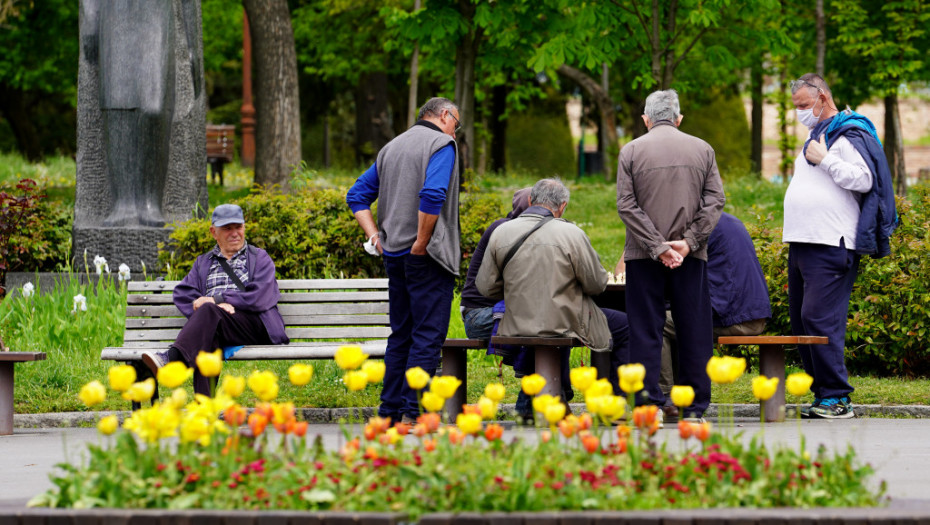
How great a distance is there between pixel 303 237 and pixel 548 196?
4.62 meters

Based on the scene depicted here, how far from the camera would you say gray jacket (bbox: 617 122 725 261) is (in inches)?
283

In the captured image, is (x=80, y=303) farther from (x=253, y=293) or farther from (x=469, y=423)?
(x=469, y=423)

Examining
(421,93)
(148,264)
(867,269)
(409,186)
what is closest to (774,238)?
(867,269)

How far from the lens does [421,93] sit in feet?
119

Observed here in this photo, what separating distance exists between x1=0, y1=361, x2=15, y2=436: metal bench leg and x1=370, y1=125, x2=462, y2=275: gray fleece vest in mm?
2340

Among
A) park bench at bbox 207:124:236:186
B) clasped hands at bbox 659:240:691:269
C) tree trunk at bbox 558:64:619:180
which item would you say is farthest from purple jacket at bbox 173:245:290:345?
tree trunk at bbox 558:64:619:180

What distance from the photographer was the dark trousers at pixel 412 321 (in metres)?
7.20

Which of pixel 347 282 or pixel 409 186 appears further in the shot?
pixel 347 282

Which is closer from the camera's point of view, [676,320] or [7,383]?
[676,320]

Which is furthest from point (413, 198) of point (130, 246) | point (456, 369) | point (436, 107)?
point (130, 246)

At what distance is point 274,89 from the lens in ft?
60.1

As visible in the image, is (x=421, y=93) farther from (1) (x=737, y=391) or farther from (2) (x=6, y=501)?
(2) (x=6, y=501)

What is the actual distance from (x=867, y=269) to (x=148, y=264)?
19.8 ft

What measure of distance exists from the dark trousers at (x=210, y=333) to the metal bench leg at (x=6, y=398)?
3.14 feet
